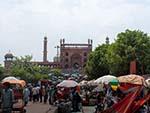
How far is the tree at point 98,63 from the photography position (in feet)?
273

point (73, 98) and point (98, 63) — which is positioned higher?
point (98, 63)

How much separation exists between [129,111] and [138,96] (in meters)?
0.66

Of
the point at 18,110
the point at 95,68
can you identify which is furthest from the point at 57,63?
the point at 18,110

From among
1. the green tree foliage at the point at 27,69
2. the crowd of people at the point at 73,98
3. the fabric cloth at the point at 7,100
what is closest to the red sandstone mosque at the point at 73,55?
the green tree foliage at the point at 27,69

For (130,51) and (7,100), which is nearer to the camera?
(7,100)

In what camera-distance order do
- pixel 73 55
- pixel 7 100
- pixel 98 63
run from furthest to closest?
1. pixel 73 55
2. pixel 98 63
3. pixel 7 100

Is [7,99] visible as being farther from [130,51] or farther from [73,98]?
[130,51]

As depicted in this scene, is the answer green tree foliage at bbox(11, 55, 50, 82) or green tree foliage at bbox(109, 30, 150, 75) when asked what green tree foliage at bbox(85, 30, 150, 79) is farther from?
green tree foliage at bbox(11, 55, 50, 82)

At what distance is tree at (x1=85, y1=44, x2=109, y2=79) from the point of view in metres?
83.1

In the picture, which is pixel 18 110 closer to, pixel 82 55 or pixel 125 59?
pixel 125 59

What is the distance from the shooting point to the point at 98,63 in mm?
85188

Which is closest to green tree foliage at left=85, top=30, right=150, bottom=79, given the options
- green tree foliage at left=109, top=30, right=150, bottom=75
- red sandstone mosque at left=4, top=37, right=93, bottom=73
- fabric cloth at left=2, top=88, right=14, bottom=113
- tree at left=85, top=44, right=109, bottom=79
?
green tree foliage at left=109, top=30, right=150, bottom=75

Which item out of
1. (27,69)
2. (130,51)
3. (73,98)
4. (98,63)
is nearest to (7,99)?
(73,98)

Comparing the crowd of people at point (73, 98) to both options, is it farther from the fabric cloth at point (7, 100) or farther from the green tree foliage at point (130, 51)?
the green tree foliage at point (130, 51)
